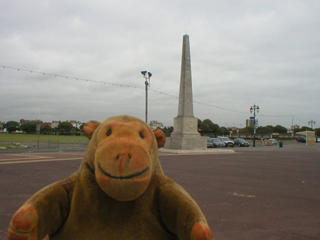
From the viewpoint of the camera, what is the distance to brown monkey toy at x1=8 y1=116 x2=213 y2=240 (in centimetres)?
160

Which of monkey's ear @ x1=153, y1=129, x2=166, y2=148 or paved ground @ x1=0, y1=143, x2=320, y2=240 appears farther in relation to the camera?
paved ground @ x1=0, y1=143, x2=320, y2=240

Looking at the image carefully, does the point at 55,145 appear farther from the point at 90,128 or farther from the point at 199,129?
the point at 199,129

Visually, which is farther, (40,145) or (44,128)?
(44,128)

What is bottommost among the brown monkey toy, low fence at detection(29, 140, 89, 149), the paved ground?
low fence at detection(29, 140, 89, 149)

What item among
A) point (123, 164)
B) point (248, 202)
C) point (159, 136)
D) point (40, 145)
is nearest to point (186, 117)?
point (248, 202)

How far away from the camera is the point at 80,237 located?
6.05 ft

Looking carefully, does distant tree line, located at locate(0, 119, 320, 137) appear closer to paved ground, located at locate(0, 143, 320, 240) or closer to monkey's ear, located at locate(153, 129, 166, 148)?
paved ground, located at locate(0, 143, 320, 240)

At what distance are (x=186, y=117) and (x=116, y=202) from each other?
64.2 ft

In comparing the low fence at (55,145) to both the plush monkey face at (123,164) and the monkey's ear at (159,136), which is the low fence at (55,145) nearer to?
the monkey's ear at (159,136)

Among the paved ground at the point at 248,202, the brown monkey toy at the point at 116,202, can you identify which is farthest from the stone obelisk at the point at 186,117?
the brown monkey toy at the point at 116,202

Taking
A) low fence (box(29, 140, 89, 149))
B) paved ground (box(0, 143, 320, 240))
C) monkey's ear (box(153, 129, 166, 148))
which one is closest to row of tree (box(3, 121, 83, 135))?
low fence (box(29, 140, 89, 149))

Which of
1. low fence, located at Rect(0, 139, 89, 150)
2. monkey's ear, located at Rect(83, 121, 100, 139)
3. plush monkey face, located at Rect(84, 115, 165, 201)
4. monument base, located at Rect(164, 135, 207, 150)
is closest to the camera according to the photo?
plush monkey face, located at Rect(84, 115, 165, 201)

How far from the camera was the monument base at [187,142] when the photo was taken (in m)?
20.9

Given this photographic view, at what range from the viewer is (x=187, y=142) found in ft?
68.9
